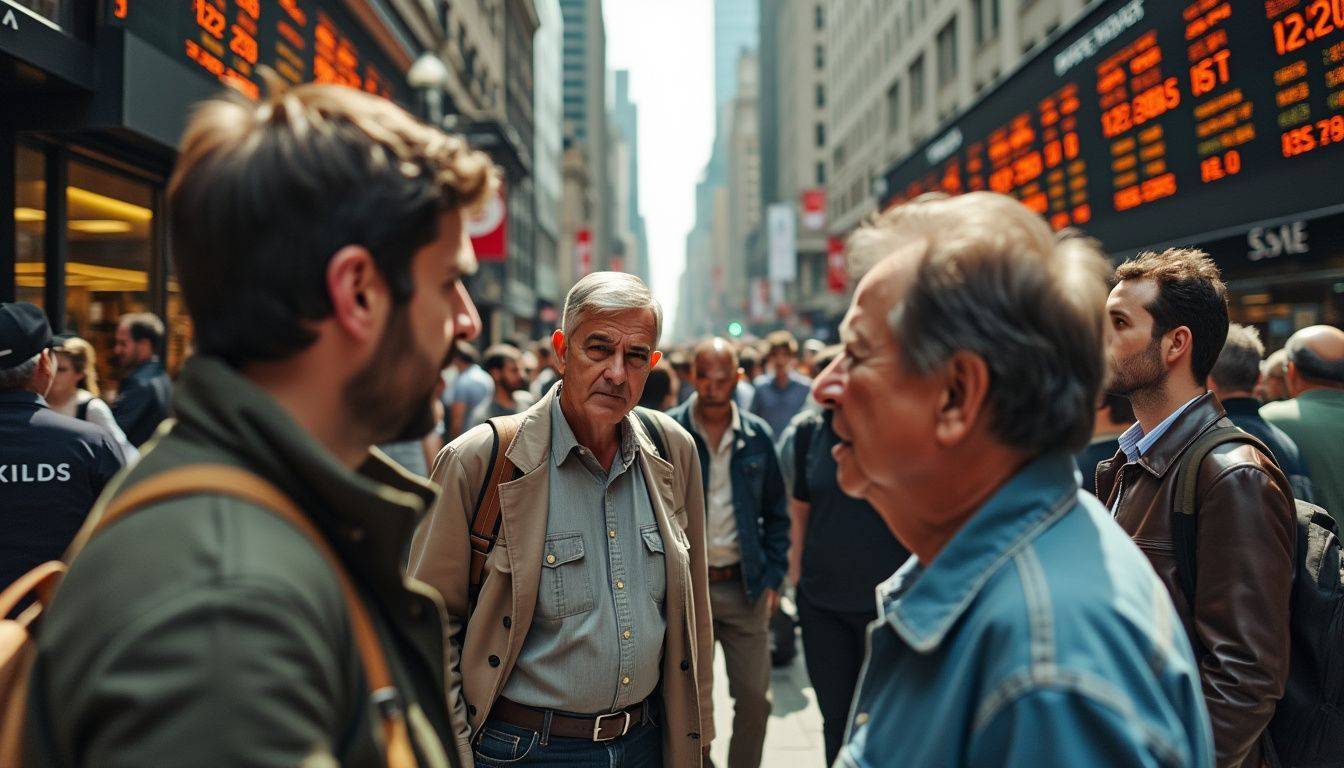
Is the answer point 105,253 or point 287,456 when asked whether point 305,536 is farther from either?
Answer: point 105,253

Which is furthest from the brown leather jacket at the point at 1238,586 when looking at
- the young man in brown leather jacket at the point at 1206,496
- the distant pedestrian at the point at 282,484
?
the distant pedestrian at the point at 282,484

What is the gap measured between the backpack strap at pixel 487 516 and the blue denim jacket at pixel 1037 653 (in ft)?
5.48

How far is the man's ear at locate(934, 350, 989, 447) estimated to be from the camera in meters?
1.43

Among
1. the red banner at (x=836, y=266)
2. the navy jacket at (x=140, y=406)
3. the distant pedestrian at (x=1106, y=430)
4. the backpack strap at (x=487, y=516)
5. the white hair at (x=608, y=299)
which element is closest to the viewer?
the backpack strap at (x=487, y=516)

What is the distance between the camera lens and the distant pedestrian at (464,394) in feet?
32.9

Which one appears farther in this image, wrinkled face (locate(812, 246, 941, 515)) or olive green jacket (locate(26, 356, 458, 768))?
wrinkled face (locate(812, 246, 941, 515))

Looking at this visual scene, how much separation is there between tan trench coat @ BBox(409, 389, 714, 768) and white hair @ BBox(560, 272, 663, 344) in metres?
0.38

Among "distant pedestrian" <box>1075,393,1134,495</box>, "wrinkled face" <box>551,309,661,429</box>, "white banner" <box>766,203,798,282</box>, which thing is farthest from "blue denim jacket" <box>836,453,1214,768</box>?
"white banner" <box>766,203,798,282</box>

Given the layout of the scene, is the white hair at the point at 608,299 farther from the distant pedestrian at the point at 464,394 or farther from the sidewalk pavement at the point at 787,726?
the distant pedestrian at the point at 464,394

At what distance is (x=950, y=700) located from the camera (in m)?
1.30

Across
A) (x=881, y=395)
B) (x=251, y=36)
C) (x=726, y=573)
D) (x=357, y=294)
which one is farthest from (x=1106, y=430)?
(x=251, y=36)

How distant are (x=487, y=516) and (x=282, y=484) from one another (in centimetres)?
175

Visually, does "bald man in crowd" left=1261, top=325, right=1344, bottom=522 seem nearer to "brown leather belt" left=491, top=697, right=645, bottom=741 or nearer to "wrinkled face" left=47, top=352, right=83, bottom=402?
"brown leather belt" left=491, top=697, right=645, bottom=741

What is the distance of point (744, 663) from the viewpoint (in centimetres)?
486
